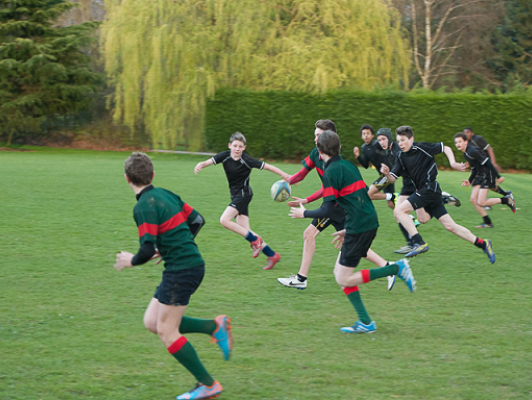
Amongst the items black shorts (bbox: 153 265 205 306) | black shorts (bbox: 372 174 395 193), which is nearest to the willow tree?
black shorts (bbox: 372 174 395 193)

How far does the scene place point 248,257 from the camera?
8.52 meters

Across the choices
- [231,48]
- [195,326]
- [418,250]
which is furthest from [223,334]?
[231,48]

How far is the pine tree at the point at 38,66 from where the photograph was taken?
3083cm

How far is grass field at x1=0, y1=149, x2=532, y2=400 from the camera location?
4297 millimetres

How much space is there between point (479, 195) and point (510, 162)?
1436 centimetres

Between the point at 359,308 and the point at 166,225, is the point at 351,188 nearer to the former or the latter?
the point at 359,308

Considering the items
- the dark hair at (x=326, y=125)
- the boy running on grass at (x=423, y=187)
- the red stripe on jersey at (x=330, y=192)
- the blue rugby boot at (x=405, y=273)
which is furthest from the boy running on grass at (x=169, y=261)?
the boy running on grass at (x=423, y=187)

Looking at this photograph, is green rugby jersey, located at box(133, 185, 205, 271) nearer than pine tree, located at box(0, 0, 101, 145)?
Yes

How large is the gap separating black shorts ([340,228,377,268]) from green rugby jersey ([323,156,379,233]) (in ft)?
0.15

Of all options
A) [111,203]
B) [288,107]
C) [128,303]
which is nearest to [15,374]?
[128,303]

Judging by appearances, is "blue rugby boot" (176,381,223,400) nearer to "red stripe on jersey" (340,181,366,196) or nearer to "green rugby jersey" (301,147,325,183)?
"red stripe on jersey" (340,181,366,196)

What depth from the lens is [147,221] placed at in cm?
392

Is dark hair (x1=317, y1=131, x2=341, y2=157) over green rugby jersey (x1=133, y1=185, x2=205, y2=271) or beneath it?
over

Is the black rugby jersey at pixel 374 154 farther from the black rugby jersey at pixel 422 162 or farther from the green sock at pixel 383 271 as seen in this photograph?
the green sock at pixel 383 271
